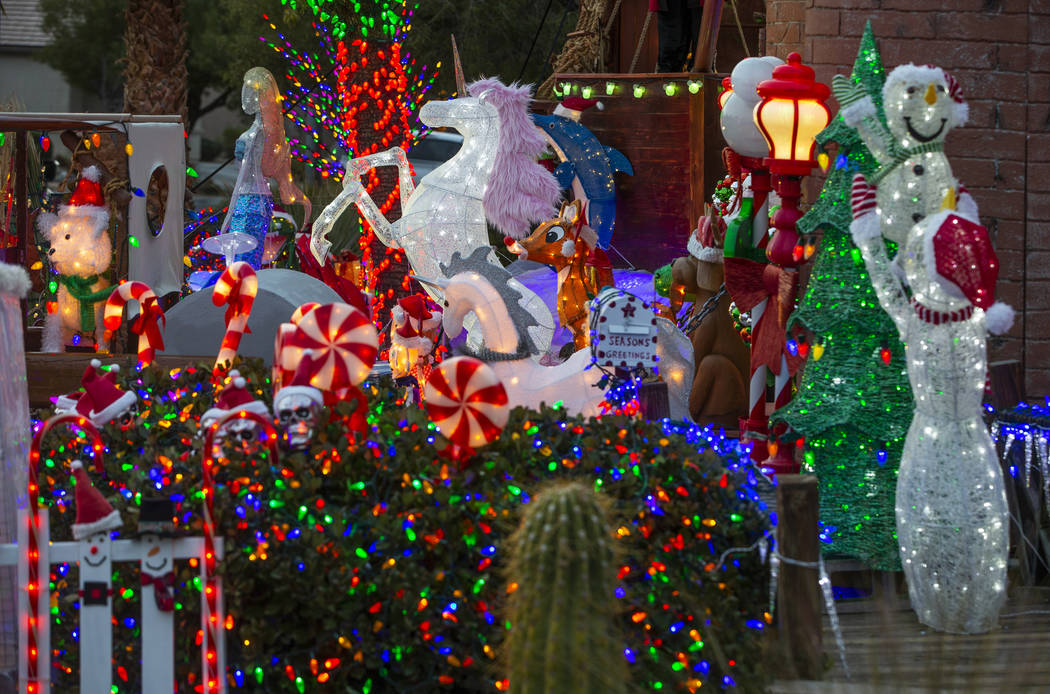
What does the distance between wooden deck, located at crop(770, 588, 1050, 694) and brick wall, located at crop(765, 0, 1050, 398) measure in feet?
7.61

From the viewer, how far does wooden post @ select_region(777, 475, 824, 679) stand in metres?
4.50

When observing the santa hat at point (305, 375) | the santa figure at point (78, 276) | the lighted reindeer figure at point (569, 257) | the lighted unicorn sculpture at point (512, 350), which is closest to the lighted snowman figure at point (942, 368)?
the lighted unicorn sculpture at point (512, 350)

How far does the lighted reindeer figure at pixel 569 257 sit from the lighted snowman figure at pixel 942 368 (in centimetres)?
257

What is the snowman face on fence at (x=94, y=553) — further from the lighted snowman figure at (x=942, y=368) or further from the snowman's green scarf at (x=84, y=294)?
the snowman's green scarf at (x=84, y=294)

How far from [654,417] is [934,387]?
115cm

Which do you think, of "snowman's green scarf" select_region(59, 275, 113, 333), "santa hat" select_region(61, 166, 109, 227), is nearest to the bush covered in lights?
"snowman's green scarf" select_region(59, 275, 113, 333)

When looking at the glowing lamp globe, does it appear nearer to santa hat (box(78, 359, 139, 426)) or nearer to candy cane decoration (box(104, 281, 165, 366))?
candy cane decoration (box(104, 281, 165, 366))

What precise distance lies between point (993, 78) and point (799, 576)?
414cm

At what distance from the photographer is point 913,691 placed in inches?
176

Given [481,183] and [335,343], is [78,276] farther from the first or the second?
[335,343]

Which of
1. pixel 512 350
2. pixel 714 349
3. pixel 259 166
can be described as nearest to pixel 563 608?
pixel 512 350

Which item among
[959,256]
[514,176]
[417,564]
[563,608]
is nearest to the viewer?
[563,608]

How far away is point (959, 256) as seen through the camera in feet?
17.1

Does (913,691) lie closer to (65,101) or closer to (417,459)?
(417,459)
